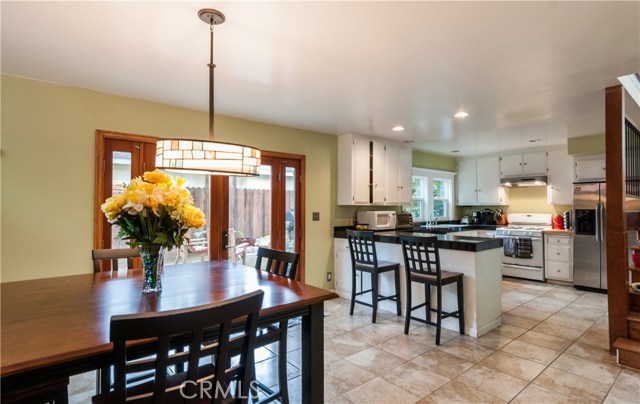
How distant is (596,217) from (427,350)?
3522 millimetres

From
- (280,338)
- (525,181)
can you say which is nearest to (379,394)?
(280,338)

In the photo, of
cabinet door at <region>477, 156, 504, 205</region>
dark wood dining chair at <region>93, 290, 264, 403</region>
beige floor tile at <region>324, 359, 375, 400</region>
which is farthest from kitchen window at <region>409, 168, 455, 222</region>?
dark wood dining chair at <region>93, 290, 264, 403</region>

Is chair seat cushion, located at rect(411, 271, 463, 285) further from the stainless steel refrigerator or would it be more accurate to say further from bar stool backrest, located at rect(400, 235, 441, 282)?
the stainless steel refrigerator

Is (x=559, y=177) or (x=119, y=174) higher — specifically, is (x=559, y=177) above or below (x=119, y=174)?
above

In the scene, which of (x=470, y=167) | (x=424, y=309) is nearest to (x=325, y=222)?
(x=424, y=309)

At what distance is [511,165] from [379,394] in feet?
17.5

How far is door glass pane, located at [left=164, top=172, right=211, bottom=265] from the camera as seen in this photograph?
3531 millimetres

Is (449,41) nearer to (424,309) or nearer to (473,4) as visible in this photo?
(473,4)

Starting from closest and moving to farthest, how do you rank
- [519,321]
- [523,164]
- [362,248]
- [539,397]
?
[539,397]
[519,321]
[362,248]
[523,164]

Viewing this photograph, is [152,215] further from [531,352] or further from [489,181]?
[489,181]

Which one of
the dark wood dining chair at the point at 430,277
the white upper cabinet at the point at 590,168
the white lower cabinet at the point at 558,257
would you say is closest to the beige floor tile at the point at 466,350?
the dark wood dining chair at the point at 430,277

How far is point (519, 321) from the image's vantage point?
3607 mm

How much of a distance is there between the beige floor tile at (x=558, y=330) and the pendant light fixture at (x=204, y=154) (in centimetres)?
337

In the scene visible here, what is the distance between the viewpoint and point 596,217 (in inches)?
182
